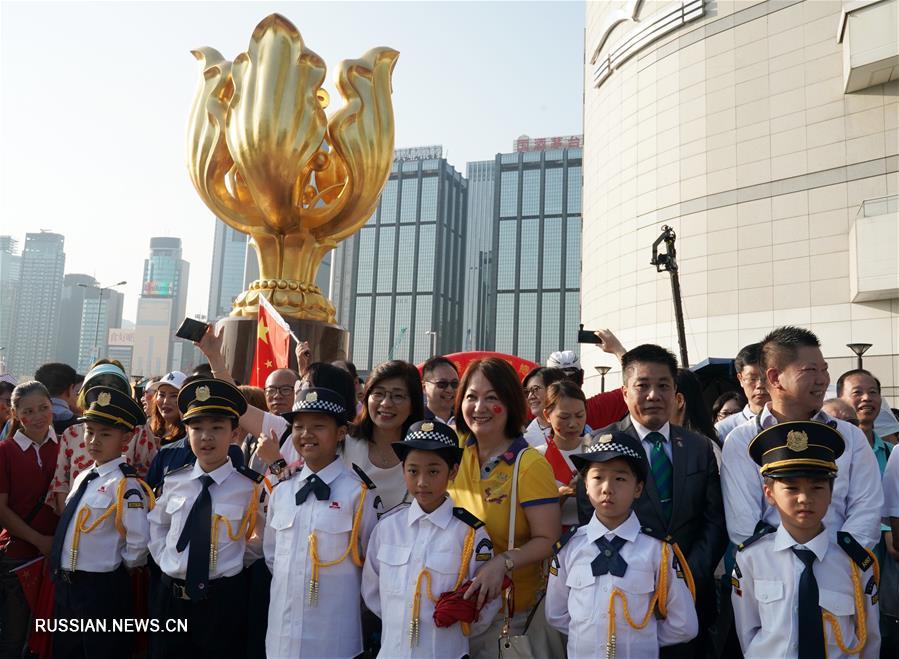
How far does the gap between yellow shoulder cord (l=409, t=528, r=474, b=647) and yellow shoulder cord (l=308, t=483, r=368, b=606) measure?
1.03ft

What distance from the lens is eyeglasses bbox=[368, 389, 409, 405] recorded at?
9.24 feet

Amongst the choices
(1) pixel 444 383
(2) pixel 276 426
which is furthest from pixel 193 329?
(1) pixel 444 383

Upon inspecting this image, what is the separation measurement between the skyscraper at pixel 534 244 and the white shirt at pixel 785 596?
5859 centimetres

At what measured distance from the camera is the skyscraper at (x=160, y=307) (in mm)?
101688

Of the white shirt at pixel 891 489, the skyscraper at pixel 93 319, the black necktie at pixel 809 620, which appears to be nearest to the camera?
the black necktie at pixel 809 620

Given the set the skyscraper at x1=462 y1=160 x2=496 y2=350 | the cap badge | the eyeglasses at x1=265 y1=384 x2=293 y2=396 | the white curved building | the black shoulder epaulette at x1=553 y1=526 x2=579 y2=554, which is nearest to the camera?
the cap badge

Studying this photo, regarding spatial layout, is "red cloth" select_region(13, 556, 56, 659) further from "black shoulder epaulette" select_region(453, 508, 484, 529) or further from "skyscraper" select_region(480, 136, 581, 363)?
"skyscraper" select_region(480, 136, 581, 363)

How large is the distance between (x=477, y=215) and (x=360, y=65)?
66066mm

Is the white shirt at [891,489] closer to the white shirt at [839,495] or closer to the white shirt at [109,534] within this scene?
the white shirt at [839,495]

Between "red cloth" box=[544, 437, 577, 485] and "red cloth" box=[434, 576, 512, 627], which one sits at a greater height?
"red cloth" box=[544, 437, 577, 485]

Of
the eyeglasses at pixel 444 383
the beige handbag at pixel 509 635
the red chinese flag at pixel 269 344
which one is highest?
the red chinese flag at pixel 269 344

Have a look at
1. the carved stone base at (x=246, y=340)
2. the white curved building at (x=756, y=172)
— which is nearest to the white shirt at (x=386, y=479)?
the carved stone base at (x=246, y=340)

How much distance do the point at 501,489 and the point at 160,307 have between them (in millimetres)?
114683

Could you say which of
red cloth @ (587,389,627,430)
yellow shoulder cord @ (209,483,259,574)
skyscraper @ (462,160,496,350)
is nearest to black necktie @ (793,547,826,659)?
red cloth @ (587,389,627,430)
